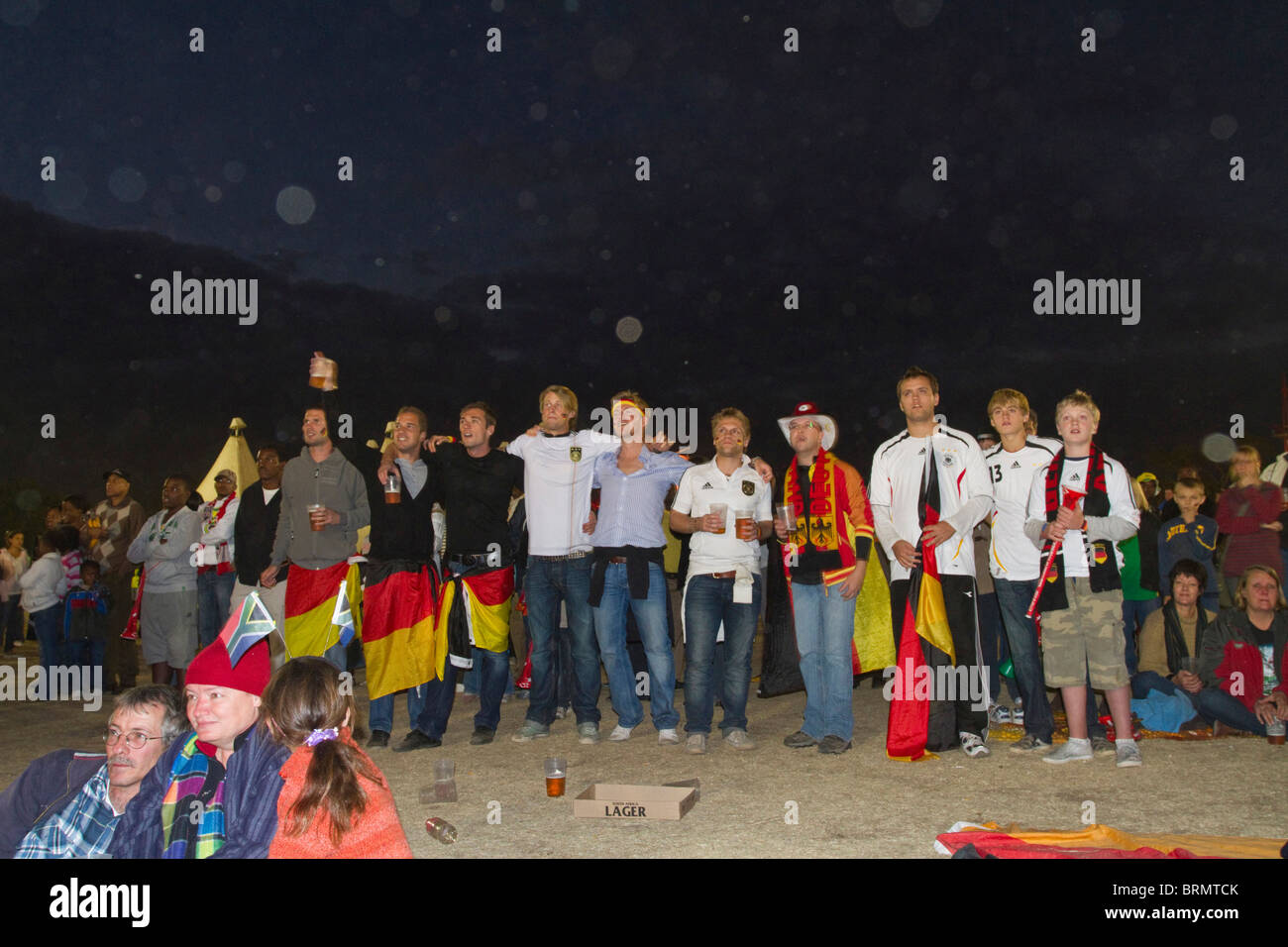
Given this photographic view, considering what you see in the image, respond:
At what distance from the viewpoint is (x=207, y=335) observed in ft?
86.4

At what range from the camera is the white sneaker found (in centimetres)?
607

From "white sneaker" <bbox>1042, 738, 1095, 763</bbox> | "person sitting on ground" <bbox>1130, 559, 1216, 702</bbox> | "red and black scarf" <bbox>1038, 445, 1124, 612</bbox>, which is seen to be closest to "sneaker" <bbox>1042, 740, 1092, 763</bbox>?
"white sneaker" <bbox>1042, 738, 1095, 763</bbox>

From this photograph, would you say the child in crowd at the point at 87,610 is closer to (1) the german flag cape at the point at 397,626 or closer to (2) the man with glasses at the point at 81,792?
(1) the german flag cape at the point at 397,626

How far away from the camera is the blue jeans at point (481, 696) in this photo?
22.8 feet

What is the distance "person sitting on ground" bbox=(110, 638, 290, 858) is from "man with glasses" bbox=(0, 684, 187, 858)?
0.12 m

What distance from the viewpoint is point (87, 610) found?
400 inches

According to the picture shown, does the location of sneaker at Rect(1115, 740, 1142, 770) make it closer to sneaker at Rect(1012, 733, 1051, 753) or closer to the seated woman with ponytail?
sneaker at Rect(1012, 733, 1051, 753)

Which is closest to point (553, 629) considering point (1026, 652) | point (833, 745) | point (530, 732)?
point (530, 732)

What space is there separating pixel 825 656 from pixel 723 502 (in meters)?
1.19

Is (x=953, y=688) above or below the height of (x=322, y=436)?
below

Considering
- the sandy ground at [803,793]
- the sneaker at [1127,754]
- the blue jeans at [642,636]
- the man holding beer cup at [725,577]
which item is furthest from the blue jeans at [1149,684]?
the blue jeans at [642,636]

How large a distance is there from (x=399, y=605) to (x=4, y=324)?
22.8m
